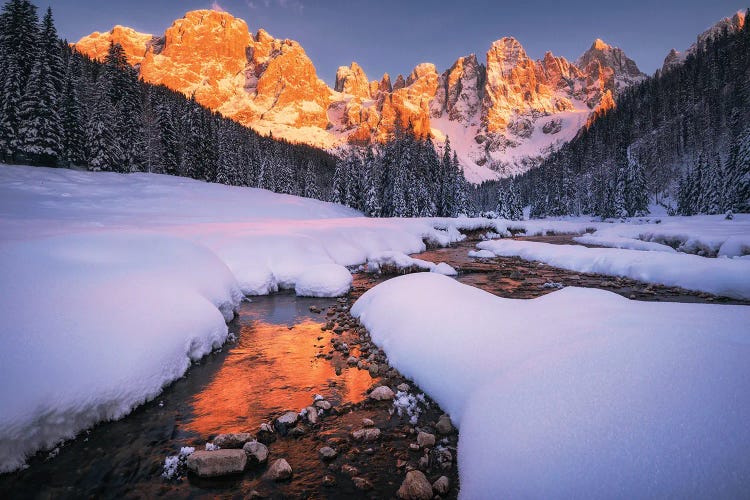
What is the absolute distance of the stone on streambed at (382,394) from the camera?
5191mm

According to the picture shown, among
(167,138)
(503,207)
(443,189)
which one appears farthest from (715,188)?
(167,138)

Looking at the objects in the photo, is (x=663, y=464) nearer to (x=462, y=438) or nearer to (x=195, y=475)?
(x=462, y=438)

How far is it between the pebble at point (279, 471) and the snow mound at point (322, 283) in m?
8.33

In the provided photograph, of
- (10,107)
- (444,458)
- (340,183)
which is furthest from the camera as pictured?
(340,183)

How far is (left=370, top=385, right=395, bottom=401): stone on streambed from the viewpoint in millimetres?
5191

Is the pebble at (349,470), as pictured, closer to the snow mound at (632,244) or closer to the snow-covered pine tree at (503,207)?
the snow mound at (632,244)

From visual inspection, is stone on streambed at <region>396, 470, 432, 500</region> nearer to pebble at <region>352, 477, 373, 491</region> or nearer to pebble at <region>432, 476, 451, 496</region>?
pebble at <region>432, 476, 451, 496</region>

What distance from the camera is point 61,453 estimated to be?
3.78 m

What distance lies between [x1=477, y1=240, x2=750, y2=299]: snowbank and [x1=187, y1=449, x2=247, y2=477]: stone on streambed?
15236 mm

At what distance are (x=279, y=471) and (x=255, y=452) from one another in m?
0.46

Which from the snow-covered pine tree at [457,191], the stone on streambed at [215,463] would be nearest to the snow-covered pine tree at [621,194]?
the snow-covered pine tree at [457,191]

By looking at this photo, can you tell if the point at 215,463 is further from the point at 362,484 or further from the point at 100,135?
the point at 100,135

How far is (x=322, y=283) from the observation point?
1208cm

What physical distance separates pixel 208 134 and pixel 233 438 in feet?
196
